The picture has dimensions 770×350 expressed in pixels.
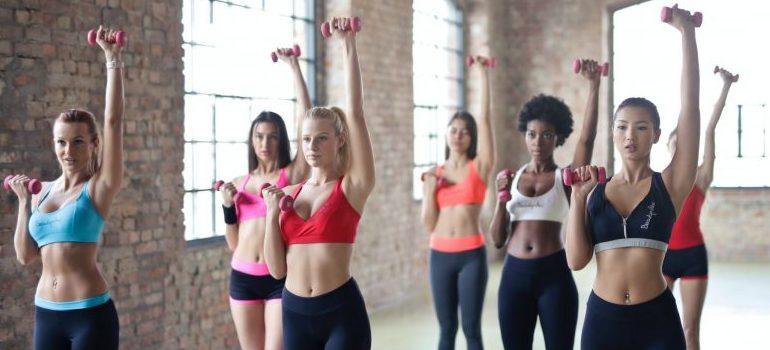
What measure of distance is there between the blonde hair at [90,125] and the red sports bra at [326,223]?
0.93 m

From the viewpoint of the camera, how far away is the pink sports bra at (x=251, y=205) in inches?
170

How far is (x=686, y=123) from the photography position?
319cm

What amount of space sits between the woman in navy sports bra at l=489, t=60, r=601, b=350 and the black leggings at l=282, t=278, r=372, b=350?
1146mm

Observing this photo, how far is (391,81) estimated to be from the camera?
795 cm

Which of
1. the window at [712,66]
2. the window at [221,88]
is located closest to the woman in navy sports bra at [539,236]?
the window at [221,88]

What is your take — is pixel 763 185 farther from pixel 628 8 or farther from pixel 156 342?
pixel 156 342

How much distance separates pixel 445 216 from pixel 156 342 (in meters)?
1.97

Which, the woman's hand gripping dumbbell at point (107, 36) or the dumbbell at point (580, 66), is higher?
the woman's hand gripping dumbbell at point (107, 36)

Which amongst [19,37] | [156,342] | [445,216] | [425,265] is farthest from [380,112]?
[19,37]

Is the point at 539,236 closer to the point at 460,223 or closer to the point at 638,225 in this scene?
the point at 460,223

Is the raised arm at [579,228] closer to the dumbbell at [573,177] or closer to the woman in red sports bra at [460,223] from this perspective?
the dumbbell at [573,177]

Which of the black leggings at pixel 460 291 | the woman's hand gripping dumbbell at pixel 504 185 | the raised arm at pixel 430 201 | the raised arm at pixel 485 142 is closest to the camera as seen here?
the woman's hand gripping dumbbell at pixel 504 185

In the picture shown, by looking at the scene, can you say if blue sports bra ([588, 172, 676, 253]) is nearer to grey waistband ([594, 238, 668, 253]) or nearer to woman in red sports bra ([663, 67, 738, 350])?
grey waistband ([594, 238, 668, 253])

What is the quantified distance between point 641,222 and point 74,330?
90.2 inches
